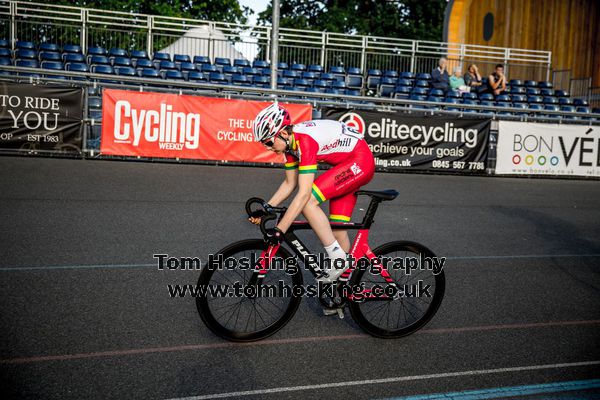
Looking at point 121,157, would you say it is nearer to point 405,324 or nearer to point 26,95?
point 26,95

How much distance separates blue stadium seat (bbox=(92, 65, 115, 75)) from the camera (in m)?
16.2

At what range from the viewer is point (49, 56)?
1645 centimetres

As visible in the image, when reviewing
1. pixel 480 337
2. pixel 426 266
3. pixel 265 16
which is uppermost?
pixel 265 16

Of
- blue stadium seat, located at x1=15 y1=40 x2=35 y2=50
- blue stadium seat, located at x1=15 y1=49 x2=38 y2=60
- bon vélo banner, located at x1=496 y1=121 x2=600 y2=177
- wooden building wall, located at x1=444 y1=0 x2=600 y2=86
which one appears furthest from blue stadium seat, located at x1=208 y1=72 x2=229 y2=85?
wooden building wall, located at x1=444 y1=0 x2=600 y2=86

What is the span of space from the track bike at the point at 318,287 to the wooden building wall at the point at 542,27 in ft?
78.1

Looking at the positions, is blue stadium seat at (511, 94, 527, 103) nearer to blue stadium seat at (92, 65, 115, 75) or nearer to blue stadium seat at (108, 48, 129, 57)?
blue stadium seat at (108, 48, 129, 57)

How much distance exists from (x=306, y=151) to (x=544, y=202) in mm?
9112

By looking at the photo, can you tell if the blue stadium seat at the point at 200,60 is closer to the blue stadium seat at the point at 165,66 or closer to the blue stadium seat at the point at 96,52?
the blue stadium seat at the point at 165,66

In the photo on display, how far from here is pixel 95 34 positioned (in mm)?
20609

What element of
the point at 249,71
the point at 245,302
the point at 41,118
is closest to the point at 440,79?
the point at 249,71

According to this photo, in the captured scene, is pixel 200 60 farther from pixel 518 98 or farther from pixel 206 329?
pixel 206 329

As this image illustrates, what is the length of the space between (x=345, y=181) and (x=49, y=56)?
14855 mm

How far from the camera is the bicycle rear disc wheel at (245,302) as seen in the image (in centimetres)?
394

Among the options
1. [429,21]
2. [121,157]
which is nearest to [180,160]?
[121,157]
